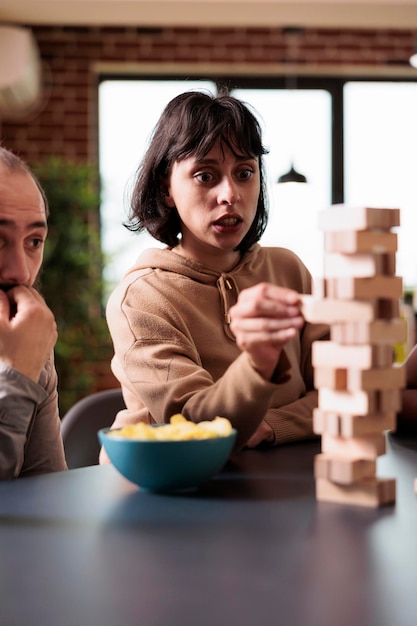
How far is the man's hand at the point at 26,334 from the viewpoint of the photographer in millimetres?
1188

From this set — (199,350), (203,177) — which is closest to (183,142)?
(203,177)

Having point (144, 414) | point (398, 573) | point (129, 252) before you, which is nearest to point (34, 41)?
point (129, 252)

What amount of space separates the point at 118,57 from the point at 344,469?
5.55 m

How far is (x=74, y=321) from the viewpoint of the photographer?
5.32m

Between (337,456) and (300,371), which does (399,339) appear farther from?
(300,371)

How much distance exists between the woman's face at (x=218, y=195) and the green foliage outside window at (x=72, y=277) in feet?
11.8

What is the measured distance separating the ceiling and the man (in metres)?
4.44

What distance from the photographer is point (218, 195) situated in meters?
1.66

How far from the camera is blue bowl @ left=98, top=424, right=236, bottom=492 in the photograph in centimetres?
99

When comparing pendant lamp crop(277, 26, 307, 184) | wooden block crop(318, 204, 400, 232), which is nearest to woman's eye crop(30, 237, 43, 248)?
wooden block crop(318, 204, 400, 232)

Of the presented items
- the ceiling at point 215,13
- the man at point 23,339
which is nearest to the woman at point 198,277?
the man at point 23,339

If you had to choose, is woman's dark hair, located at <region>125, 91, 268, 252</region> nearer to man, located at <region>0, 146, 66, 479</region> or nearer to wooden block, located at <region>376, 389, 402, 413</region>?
man, located at <region>0, 146, 66, 479</region>

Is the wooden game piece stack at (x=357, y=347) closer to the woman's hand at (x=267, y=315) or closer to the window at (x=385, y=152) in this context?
the woman's hand at (x=267, y=315)

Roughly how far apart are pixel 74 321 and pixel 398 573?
4.72 m
